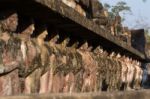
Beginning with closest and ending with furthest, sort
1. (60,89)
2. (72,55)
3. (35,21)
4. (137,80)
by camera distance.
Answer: (35,21) → (60,89) → (72,55) → (137,80)

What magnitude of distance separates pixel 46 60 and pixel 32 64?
70 centimetres

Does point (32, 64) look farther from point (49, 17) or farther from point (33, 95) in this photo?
point (33, 95)

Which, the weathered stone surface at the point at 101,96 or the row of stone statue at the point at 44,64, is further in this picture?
the row of stone statue at the point at 44,64

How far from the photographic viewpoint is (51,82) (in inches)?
274

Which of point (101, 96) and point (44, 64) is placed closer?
point (101, 96)

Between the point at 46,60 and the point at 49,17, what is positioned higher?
the point at 49,17

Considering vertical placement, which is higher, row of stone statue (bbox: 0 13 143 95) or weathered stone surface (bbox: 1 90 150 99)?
row of stone statue (bbox: 0 13 143 95)

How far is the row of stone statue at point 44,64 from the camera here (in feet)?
16.8

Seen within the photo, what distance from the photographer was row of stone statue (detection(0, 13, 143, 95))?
5105 mm

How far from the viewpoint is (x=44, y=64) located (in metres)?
6.42

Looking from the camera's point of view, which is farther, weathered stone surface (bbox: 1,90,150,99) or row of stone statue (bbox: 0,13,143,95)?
row of stone statue (bbox: 0,13,143,95)

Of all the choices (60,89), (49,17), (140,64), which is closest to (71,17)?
(49,17)

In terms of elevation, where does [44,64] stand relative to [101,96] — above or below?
above

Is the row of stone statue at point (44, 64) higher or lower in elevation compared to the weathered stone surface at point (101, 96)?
higher
